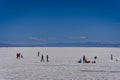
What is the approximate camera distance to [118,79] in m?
11.7

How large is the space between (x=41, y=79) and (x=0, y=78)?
2.09m

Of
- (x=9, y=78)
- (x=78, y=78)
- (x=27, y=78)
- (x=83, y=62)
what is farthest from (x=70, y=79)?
(x=83, y=62)

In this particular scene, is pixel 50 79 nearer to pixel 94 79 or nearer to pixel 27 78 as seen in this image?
pixel 27 78

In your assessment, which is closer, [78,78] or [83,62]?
[78,78]

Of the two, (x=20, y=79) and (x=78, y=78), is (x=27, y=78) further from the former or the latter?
(x=78, y=78)

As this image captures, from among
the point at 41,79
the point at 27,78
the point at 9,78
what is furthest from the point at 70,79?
the point at 9,78

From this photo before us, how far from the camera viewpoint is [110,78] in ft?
39.4

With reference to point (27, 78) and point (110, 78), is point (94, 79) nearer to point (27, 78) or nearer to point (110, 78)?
point (110, 78)

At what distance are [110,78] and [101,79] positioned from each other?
0.66m

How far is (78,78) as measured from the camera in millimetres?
11961

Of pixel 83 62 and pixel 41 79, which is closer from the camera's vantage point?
pixel 41 79

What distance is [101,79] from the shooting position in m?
11.6

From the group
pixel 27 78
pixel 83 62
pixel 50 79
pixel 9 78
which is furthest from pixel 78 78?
pixel 83 62

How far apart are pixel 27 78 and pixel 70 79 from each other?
2.20 meters
